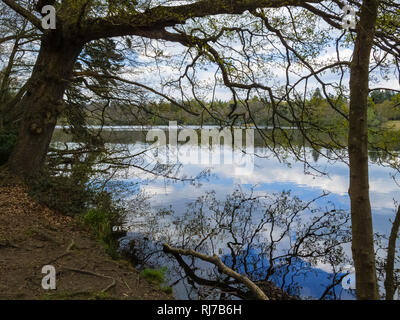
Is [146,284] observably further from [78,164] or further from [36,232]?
[78,164]

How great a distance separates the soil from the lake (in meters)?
1.20

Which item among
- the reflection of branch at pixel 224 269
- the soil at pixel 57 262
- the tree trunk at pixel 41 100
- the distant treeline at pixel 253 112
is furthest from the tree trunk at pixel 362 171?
the tree trunk at pixel 41 100

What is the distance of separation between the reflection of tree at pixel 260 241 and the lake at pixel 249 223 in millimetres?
23

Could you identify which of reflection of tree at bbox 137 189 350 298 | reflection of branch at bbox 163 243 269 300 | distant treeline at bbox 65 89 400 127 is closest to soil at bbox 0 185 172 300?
reflection of branch at bbox 163 243 269 300

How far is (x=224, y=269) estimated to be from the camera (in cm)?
502

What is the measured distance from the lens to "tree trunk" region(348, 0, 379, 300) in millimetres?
3392

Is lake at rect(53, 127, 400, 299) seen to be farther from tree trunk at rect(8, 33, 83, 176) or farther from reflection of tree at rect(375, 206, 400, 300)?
tree trunk at rect(8, 33, 83, 176)

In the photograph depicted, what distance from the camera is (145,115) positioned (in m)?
10.7

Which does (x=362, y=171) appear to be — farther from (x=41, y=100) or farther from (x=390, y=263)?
(x=41, y=100)

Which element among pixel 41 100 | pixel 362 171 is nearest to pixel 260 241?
pixel 362 171

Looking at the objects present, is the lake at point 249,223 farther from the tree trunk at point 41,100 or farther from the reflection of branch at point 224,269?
the tree trunk at point 41,100

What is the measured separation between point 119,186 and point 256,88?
6.65 meters

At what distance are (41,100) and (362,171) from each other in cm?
743
